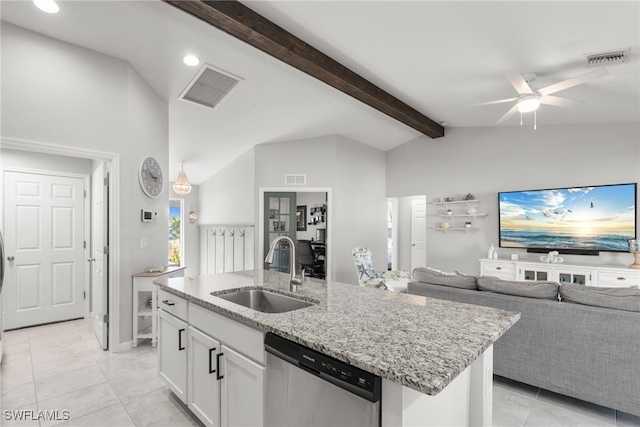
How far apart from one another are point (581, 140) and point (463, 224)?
2.12m

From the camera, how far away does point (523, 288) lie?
2488mm

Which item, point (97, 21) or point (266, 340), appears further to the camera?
point (97, 21)

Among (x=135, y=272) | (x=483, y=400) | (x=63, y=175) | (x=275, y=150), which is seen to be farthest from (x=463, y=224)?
(x=63, y=175)

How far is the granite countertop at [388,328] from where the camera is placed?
997mm

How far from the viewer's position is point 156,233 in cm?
384

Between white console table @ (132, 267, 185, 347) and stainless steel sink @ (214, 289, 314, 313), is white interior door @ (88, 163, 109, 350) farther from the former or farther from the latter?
stainless steel sink @ (214, 289, 314, 313)

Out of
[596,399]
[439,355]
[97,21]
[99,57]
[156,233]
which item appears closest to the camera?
[439,355]

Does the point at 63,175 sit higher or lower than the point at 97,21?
lower

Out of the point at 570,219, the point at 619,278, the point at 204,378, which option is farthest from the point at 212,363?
the point at 570,219

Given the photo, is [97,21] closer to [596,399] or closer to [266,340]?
[266,340]

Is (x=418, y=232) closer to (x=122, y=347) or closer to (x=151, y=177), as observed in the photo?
(x=151, y=177)

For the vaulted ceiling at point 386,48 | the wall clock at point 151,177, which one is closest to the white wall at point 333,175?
the vaulted ceiling at point 386,48

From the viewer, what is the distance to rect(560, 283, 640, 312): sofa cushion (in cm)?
211

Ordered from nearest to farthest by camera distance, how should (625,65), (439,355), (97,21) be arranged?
(439,355), (97,21), (625,65)
